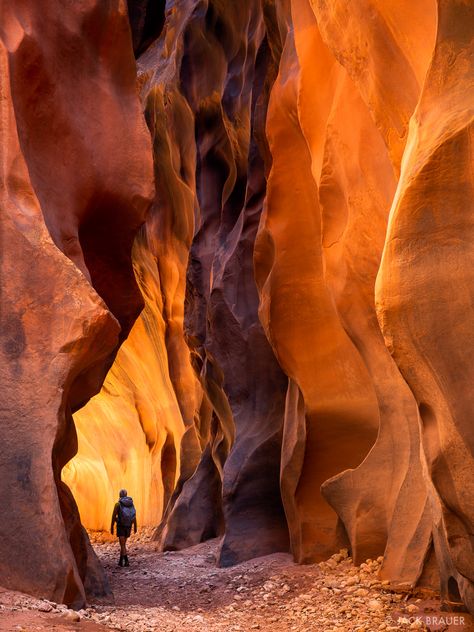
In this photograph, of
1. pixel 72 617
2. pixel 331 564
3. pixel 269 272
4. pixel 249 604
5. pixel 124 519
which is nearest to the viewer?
pixel 72 617

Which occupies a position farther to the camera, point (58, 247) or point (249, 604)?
point (58, 247)

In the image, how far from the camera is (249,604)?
752cm

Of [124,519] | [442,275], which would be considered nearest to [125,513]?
[124,519]

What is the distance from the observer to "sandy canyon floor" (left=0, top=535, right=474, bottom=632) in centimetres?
514

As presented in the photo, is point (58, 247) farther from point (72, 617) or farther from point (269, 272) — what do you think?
point (72, 617)

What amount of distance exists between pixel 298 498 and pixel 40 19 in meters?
6.25

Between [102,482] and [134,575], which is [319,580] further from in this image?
[102,482]

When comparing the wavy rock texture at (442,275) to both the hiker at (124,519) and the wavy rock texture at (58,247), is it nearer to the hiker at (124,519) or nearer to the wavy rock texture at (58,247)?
the wavy rock texture at (58,247)

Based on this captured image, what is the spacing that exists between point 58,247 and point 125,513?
19.1 feet

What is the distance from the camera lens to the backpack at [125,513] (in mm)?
12203

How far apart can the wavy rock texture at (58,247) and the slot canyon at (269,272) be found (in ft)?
0.07

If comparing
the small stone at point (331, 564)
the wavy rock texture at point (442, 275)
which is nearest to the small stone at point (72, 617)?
the wavy rock texture at point (442, 275)

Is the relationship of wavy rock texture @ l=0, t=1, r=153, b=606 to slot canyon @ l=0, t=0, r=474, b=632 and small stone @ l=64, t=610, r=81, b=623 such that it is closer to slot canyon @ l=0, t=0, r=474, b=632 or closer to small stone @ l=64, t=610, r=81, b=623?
slot canyon @ l=0, t=0, r=474, b=632

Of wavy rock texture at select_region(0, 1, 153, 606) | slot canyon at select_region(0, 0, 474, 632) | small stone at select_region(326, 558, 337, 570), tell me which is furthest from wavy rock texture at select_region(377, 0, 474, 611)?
small stone at select_region(326, 558, 337, 570)
